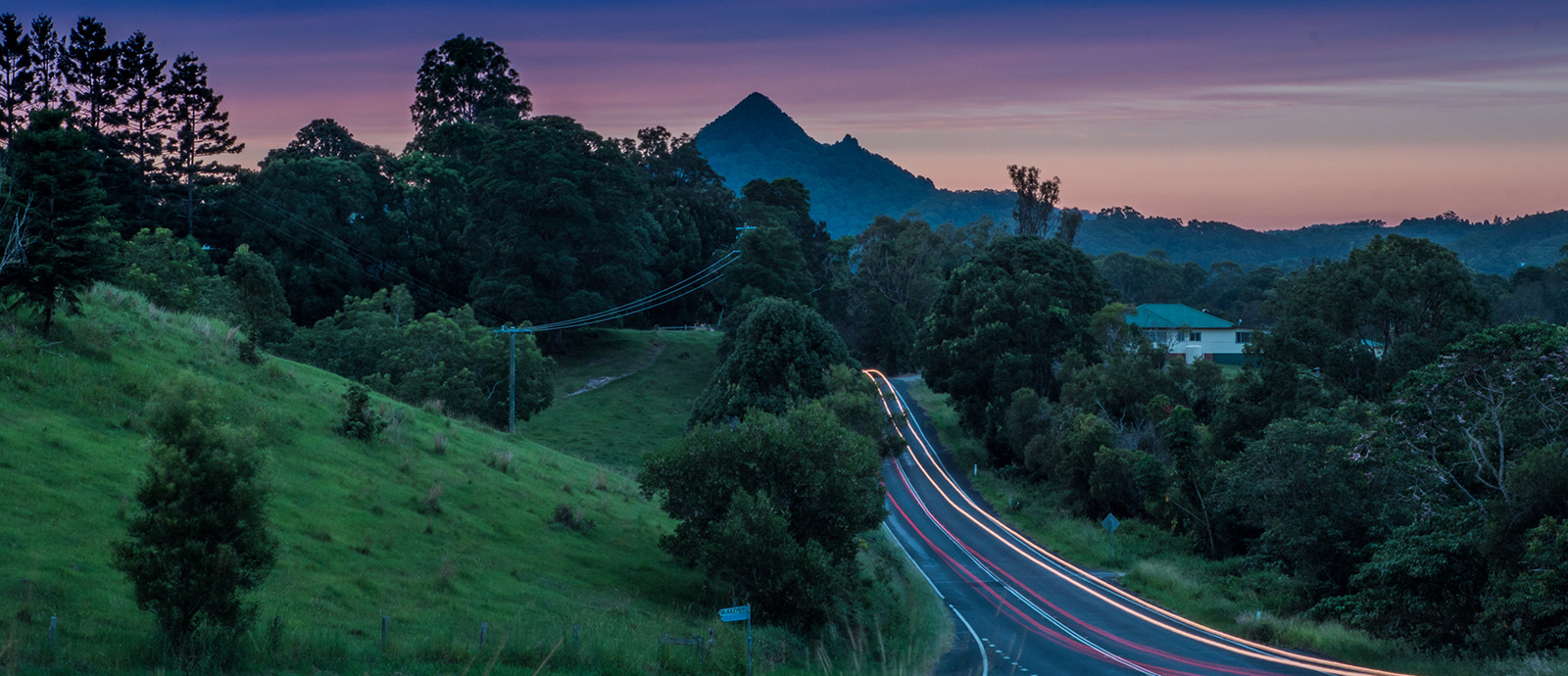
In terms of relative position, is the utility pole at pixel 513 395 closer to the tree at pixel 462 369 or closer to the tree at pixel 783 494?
the tree at pixel 462 369

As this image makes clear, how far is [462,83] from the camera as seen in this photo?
379ft

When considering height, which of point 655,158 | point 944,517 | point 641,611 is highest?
point 655,158

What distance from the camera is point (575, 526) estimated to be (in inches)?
1069

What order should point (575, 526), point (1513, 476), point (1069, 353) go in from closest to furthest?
point (1513, 476) → point (575, 526) → point (1069, 353)

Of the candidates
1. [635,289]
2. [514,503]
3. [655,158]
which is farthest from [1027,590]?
[655,158]

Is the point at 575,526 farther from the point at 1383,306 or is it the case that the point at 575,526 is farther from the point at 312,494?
the point at 1383,306

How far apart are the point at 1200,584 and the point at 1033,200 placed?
74.6 metres

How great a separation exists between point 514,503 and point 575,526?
176 cm

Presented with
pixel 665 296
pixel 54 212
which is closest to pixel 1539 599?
pixel 54 212

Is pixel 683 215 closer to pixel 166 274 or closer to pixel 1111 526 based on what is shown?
pixel 166 274

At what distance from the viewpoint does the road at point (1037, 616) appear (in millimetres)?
26906

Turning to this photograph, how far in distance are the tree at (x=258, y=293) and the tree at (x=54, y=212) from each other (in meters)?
32.4

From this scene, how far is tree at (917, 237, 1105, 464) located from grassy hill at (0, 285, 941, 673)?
38815 mm

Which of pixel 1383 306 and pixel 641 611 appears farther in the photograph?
pixel 1383 306
